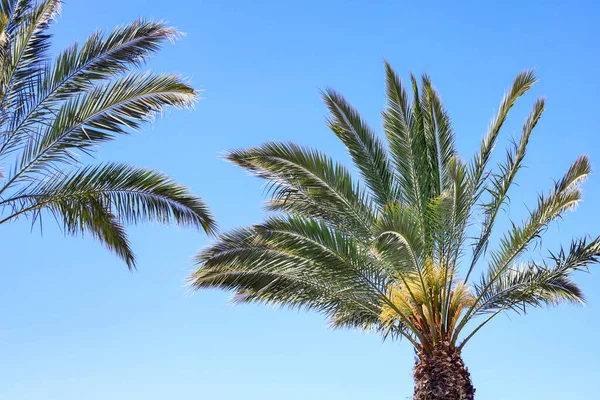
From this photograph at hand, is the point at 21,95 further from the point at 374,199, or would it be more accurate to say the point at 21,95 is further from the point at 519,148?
the point at 519,148

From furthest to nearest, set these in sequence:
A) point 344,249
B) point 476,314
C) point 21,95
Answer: point 476,314, point 344,249, point 21,95

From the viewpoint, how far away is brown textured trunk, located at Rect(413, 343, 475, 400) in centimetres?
1165

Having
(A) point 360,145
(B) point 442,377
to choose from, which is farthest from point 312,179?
(B) point 442,377

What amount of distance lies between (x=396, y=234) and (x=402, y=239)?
21cm

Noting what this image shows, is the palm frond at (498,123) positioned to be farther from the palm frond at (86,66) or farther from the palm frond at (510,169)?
the palm frond at (86,66)

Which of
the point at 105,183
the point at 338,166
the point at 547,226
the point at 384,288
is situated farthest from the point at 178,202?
the point at 547,226

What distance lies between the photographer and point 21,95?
381 inches

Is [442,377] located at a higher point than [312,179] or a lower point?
lower

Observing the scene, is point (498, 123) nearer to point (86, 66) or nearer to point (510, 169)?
point (510, 169)

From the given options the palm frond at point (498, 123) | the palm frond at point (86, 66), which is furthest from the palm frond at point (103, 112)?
the palm frond at point (498, 123)

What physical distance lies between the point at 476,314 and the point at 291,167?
3986 millimetres

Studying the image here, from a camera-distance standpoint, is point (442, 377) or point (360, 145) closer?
point (442, 377)

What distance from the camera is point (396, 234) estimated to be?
10781 mm

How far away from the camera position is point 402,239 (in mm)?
10938
